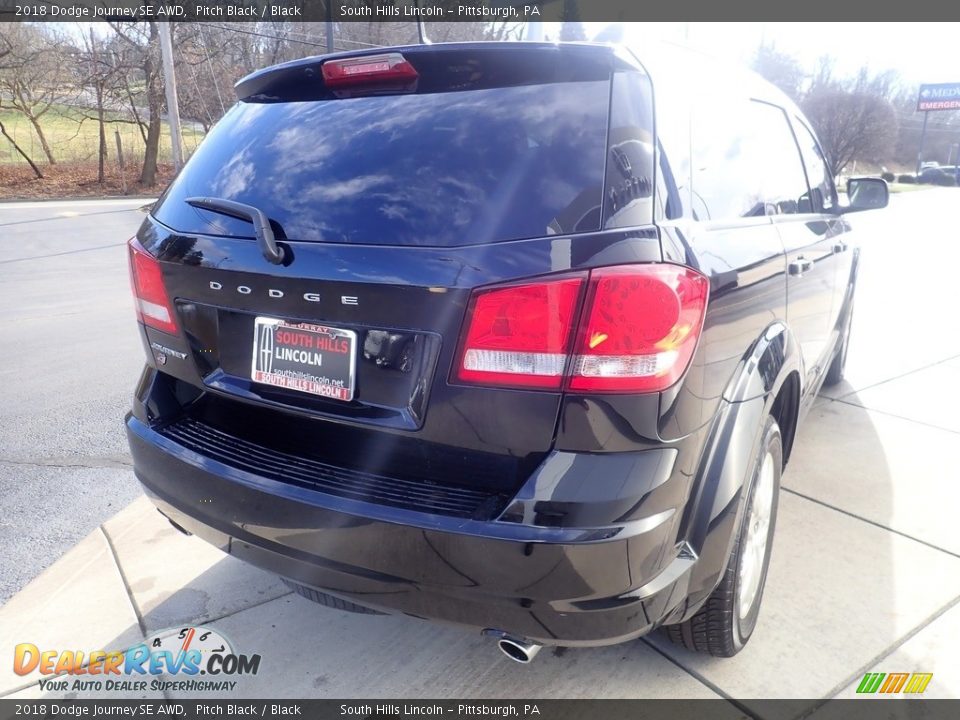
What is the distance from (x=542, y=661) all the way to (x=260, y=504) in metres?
1.09

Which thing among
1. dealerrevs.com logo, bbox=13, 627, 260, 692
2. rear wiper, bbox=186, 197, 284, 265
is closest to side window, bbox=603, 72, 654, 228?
rear wiper, bbox=186, 197, 284, 265

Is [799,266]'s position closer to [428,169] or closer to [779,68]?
[428,169]

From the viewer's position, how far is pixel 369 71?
2.08 meters

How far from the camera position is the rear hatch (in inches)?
65.6

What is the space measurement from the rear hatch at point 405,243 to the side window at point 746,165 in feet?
1.14

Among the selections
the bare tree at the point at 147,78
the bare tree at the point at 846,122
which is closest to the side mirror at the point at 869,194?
the bare tree at the point at 147,78

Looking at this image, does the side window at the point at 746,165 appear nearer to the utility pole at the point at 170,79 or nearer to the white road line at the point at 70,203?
the white road line at the point at 70,203

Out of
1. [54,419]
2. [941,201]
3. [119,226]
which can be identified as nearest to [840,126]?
[941,201]

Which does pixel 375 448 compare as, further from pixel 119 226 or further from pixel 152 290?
pixel 119 226

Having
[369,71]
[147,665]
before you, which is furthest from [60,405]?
[369,71]

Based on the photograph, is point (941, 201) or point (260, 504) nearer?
point (260, 504)

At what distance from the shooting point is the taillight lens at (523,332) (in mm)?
1599

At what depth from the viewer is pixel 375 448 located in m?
1.87

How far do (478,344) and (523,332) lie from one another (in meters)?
0.11
